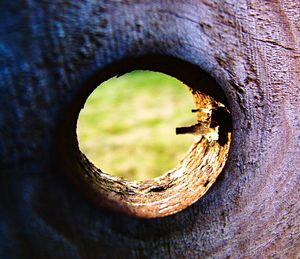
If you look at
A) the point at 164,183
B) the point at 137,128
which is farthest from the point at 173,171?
the point at 137,128

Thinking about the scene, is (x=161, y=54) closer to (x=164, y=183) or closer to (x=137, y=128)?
(x=164, y=183)

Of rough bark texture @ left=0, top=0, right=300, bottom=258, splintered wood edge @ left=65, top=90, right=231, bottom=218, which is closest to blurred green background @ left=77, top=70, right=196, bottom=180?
splintered wood edge @ left=65, top=90, right=231, bottom=218

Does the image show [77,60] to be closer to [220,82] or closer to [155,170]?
[220,82]

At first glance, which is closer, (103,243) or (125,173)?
(103,243)

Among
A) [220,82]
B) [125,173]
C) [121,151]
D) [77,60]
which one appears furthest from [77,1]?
[121,151]

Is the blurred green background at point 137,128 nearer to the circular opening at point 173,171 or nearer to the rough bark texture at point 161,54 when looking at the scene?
the circular opening at point 173,171

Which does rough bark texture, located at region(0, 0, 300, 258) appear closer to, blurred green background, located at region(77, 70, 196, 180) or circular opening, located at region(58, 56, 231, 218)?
circular opening, located at region(58, 56, 231, 218)

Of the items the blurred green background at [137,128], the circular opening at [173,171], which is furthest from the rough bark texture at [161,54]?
the blurred green background at [137,128]
